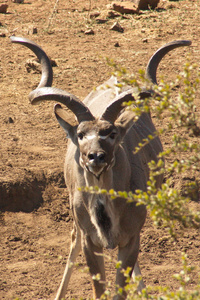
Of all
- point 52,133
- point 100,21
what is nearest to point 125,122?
point 52,133

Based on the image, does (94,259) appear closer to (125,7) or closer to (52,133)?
(52,133)

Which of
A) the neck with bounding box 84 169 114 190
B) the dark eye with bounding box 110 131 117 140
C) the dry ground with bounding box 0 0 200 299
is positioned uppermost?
the dark eye with bounding box 110 131 117 140

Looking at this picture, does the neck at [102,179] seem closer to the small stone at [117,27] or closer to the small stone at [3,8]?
the small stone at [117,27]

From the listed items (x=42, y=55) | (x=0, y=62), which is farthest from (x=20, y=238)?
(x=0, y=62)

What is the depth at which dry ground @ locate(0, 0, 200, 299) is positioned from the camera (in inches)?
185

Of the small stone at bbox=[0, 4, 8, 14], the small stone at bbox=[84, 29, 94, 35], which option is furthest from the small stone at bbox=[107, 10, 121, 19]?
the small stone at bbox=[0, 4, 8, 14]

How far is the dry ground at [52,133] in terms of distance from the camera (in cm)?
469

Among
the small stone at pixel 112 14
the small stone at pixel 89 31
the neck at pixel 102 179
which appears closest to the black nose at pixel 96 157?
the neck at pixel 102 179

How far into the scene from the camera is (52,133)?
6.40m

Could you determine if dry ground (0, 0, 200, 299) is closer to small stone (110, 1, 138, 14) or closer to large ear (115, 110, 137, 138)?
small stone (110, 1, 138, 14)

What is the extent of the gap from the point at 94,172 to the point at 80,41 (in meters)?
6.02

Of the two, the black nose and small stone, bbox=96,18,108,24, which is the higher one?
the black nose

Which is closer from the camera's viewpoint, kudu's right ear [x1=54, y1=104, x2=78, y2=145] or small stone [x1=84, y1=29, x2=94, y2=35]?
kudu's right ear [x1=54, y1=104, x2=78, y2=145]

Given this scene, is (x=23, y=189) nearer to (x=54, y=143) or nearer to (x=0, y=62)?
(x=54, y=143)
